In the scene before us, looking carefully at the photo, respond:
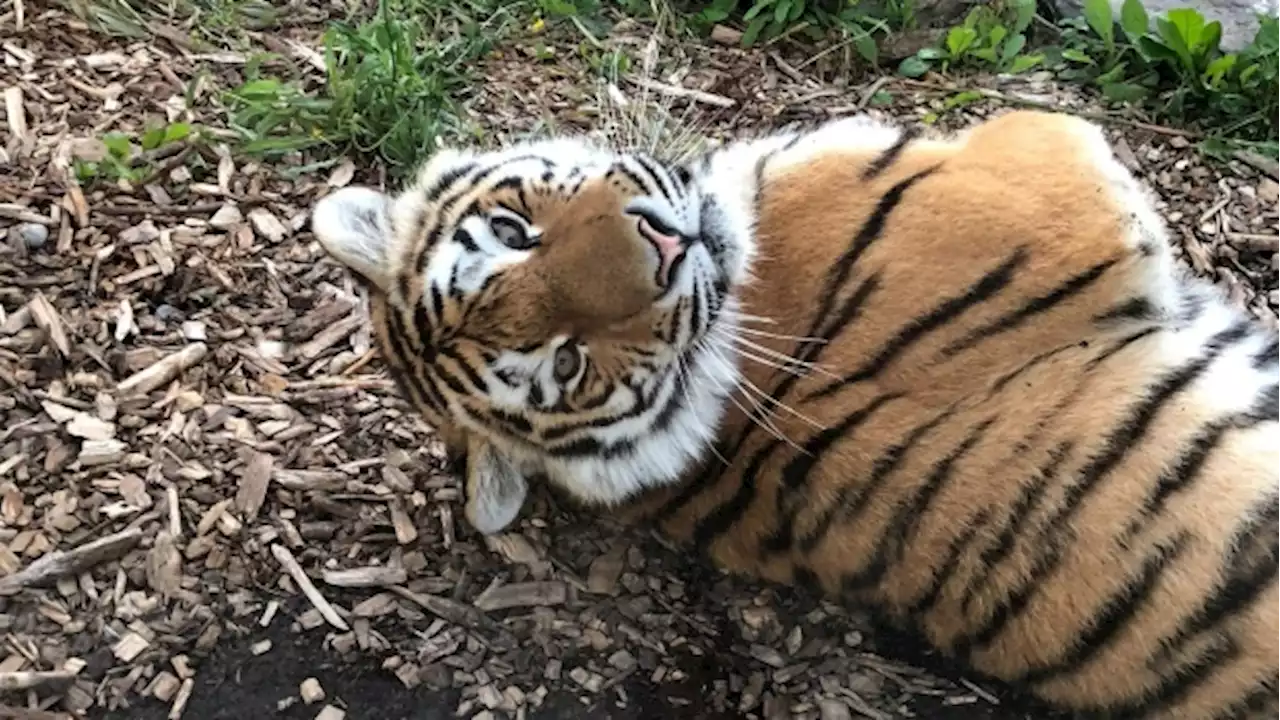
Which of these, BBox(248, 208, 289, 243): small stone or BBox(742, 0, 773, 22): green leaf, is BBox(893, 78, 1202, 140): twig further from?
BBox(248, 208, 289, 243): small stone

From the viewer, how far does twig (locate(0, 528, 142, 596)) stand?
2805 millimetres

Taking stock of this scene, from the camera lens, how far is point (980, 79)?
12.5ft

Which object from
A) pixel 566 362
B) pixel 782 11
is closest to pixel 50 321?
pixel 566 362

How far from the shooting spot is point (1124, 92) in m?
3.71

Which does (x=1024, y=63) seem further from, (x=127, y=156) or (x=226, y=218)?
(x=127, y=156)

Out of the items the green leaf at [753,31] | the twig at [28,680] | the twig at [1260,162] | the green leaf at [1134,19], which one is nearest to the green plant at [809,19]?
the green leaf at [753,31]

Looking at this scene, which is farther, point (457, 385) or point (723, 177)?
point (723, 177)

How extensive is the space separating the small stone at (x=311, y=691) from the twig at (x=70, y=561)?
1.50ft

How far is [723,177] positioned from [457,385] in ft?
2.10

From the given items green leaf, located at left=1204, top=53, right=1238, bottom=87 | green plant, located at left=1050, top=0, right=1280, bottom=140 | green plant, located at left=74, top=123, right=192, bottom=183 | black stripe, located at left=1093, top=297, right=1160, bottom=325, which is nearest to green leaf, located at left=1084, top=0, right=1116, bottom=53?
green plant, located at left=1050, top=0, right=1280, bottom=140

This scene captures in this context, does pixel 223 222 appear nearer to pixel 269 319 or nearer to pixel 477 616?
pixel 269 319

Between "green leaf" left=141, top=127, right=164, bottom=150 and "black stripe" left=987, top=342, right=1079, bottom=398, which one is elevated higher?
"black stripe" left=987, top=342, right=1079, bottom=398

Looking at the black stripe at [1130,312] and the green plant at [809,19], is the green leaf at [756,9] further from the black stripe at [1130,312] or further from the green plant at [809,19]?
the black stripe at [1130,312]

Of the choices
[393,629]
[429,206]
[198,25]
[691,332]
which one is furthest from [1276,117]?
[198,25]
